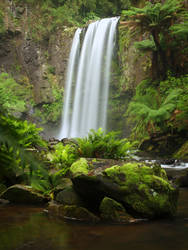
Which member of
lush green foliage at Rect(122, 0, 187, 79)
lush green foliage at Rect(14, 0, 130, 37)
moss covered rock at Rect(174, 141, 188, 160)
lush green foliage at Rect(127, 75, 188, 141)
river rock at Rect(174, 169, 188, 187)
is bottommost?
river rock at Rect(174, 169, 188, 187)

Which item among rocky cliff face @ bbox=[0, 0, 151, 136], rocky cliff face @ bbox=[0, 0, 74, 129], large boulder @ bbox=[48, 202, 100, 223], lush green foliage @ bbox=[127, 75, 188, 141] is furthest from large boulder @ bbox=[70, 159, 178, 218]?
rocky cliff face @ bbox=[0, 0, 74, 129]

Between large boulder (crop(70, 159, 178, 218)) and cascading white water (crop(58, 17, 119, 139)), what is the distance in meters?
14.3

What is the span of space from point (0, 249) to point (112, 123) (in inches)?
631

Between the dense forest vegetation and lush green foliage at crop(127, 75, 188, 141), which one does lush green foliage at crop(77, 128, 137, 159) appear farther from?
lush green foliage at crop(127, 75, 188, 141)

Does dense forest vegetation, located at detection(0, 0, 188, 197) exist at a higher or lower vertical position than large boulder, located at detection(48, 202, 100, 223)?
higher

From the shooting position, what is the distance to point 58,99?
21219 mm

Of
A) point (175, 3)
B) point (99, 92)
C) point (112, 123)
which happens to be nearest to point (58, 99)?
point (99, 92)

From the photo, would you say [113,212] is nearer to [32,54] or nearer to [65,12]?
A: [32,54]

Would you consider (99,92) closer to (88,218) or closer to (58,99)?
(58,99)

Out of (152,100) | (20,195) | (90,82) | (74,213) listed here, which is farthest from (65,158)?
(90,82)

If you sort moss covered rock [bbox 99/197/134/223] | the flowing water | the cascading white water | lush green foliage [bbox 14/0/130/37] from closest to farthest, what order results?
the flowing water, moss covered rock [bbox 99/197/134/223], the cascading white water, lush green foliage [bbox 14/0/130/37]

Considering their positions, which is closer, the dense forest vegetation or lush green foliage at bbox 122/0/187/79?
the dense forest vegetation

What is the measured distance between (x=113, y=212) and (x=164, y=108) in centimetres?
790

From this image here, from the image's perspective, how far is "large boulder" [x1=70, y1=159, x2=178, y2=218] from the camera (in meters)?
3.57
